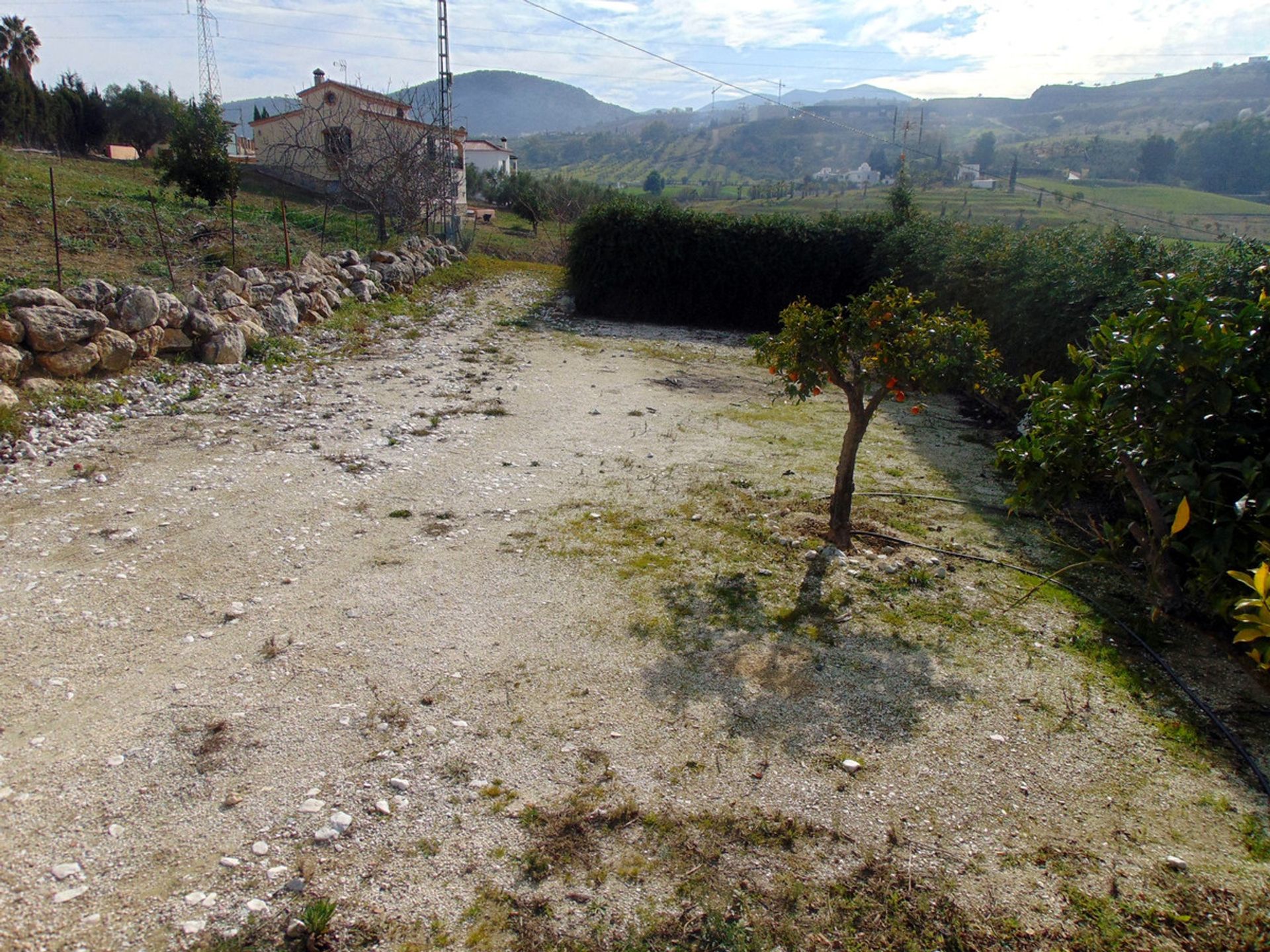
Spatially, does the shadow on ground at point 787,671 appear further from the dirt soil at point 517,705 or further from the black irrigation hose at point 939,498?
the black irrigation hose at point 939,498

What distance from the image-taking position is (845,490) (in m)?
5.80

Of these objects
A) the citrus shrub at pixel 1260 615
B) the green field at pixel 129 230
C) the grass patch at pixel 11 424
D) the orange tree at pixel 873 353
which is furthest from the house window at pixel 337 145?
the citrus shrub at pixel 1260 615

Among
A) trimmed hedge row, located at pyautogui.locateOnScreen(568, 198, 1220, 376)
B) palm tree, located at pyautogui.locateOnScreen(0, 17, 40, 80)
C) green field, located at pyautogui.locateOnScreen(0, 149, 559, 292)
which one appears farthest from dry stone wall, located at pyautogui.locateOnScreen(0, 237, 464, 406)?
palm tree, located at pyautogui.locateOnScreen(0, 17, 40, 80)

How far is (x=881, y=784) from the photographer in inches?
130

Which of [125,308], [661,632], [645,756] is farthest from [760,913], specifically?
[125,308]

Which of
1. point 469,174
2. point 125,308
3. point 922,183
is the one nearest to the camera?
point 125,308

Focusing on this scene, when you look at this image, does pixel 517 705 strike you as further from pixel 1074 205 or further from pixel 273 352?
pixel 1074 205

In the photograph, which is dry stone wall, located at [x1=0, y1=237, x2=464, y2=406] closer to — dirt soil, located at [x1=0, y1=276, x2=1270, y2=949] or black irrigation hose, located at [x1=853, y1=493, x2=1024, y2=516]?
dirt soil, located at [x1=0, y1=276, x2=1270, y2=949]

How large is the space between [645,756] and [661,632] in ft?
3.71

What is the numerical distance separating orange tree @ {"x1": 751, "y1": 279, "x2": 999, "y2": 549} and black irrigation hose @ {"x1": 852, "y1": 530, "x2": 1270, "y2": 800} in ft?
1.93

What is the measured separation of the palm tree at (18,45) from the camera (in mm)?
A: 32500

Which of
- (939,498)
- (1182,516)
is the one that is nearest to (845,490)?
(939,498)

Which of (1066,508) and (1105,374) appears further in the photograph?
(1066,508)

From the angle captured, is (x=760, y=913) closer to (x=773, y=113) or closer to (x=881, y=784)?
(x=881, y=784)
